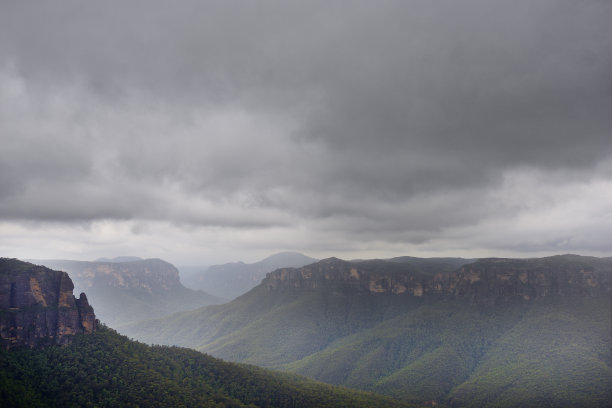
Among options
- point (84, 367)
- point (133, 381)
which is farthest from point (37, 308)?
point (133, 381)

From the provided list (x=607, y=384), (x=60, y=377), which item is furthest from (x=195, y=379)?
(x=607, y=384)

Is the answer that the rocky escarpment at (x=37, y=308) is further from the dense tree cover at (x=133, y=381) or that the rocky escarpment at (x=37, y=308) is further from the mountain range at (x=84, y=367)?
the dense tree cover at (x=133, y=381)

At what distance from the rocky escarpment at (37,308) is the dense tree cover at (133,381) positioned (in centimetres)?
337

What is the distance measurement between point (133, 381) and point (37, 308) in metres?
37.1

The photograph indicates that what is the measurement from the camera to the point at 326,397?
130000mm

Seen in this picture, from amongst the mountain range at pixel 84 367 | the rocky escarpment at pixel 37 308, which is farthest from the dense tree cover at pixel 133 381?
the rocky escarpment at pixel 37 308

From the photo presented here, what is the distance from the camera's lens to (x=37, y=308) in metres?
103

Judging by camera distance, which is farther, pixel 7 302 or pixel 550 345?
pixel 550 345

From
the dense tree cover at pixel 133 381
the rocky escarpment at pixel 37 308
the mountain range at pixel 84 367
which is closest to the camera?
the dense tree cover at pixel 133 381

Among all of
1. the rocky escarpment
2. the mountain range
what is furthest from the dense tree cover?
the rocky escarpment

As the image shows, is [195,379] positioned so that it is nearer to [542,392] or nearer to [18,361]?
[18,361]

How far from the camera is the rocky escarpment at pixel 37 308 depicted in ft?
315

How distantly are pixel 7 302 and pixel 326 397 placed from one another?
108272 millimetres

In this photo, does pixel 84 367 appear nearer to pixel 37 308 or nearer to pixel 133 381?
pixel 133 381
